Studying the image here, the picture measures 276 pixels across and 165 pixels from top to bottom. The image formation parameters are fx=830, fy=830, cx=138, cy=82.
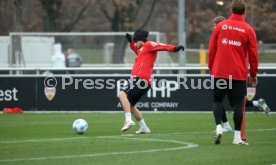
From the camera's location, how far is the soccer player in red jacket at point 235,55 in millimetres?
13055

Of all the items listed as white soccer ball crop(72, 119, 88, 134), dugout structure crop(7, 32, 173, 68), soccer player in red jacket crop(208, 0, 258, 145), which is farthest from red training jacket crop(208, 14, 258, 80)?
dugout structure crop(7, 32, 173, 68)

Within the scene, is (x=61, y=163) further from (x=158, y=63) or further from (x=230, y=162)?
(x=158, y=63)

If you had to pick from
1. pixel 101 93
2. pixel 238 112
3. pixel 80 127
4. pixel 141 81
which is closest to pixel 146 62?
pixel 141 81

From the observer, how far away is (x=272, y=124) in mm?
18562

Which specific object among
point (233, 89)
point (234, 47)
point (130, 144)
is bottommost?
point (130, 144)

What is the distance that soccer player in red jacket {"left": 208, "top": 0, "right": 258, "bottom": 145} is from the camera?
13.1 m

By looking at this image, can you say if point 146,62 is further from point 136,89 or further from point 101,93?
point 101,93

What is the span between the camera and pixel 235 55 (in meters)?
13.1

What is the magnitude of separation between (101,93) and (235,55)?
1120 centimetres

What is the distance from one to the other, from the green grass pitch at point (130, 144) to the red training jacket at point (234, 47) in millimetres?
1184

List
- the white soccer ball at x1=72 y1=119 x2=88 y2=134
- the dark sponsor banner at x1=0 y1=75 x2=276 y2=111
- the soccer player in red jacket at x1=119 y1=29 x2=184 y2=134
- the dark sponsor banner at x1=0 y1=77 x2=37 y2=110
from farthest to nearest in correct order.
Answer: the dark sponsor banner at x1=0 y1=77 x2=37 y2=110
the dark sponsor banner at x1=0 y1=75 x2=276 y2=111
the soccer player in red jacket at x1=119 y1=29 x2=184 y2=134
the white soccer ball at x1=72 y1=119 x2=88 y2=134

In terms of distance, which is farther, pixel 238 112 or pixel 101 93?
pixel 101 93

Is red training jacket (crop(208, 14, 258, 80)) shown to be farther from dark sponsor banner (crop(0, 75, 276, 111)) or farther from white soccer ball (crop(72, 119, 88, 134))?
dark sponsor banner (crop(0, 75, 276, 111))

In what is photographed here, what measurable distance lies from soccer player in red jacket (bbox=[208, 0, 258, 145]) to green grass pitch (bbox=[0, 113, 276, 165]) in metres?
0.70
